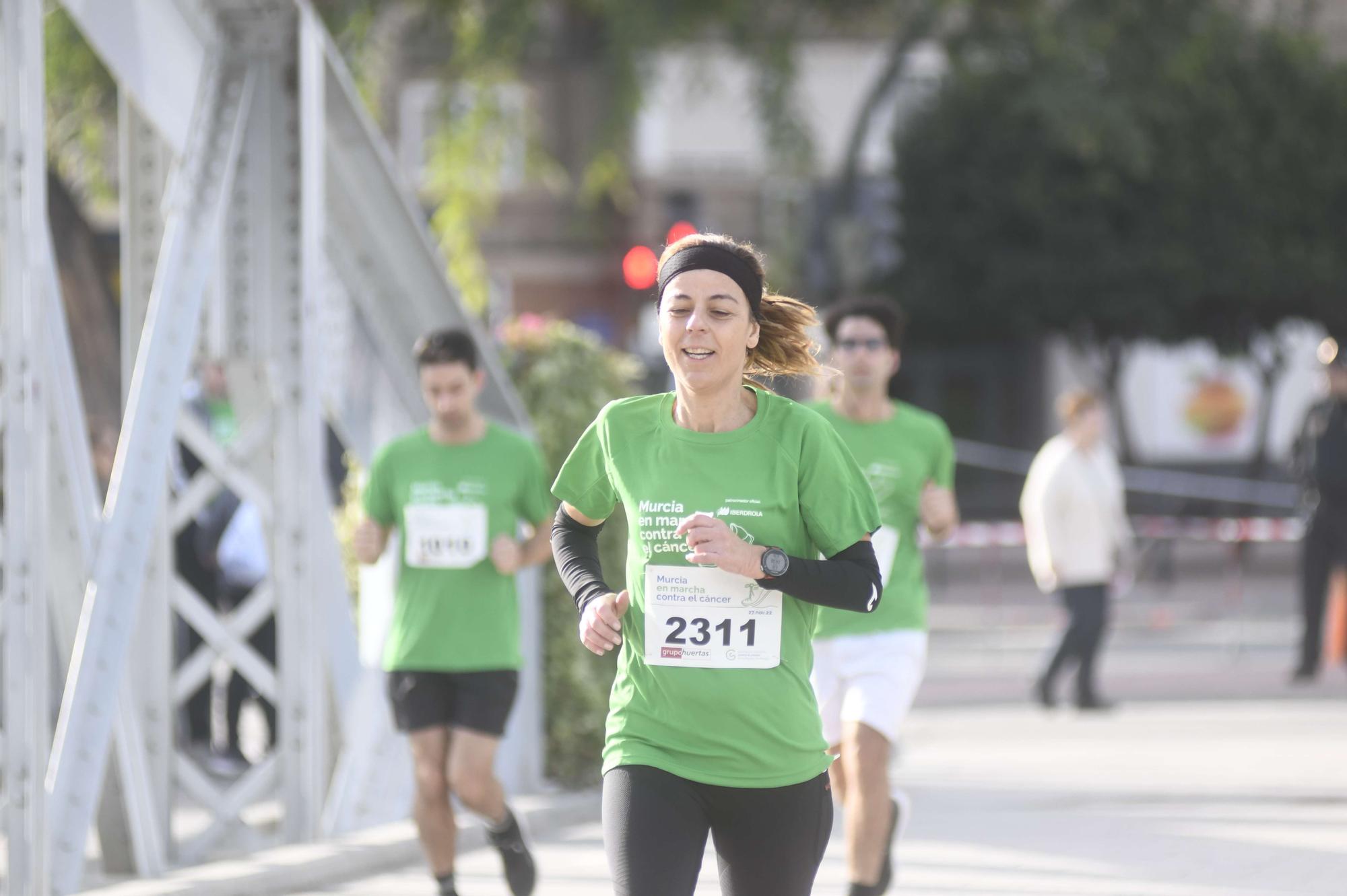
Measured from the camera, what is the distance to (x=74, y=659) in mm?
6609

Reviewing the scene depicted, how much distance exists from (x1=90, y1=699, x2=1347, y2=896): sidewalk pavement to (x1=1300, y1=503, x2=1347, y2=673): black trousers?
2.21 ft

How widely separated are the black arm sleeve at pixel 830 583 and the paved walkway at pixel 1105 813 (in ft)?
10.8

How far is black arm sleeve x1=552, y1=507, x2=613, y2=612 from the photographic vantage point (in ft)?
14.5

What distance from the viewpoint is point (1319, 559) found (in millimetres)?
13797

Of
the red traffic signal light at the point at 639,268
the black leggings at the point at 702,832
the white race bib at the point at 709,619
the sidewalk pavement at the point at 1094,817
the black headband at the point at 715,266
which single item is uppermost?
the red traffic signal light at the point at 639,268

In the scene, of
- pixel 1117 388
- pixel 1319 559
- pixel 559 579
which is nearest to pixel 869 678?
pixel 559 579

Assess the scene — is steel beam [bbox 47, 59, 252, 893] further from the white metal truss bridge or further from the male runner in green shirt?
the male runner in green shirt

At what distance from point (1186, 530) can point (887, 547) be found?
16.0m

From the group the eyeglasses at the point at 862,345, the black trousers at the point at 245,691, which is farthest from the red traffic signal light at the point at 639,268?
the eyeglasses at the point at 862,345

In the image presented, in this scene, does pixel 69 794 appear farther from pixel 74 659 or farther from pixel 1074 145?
pixel 1074 145

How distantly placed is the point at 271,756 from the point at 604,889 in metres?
1.44

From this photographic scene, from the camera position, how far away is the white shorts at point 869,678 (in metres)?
6.57

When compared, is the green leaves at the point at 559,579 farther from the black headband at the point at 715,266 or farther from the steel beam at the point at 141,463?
the black headband at the point at 715,266

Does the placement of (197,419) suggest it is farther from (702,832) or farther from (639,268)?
(639,268)
